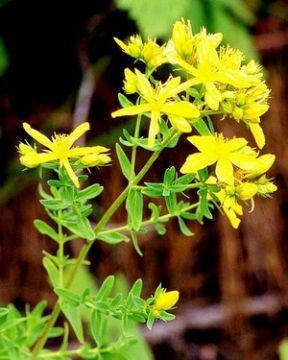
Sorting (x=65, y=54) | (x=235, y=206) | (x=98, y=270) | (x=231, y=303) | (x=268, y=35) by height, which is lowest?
(x=231, y=303)

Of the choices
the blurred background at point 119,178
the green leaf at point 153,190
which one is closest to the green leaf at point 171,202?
the green leaf at point 153,190

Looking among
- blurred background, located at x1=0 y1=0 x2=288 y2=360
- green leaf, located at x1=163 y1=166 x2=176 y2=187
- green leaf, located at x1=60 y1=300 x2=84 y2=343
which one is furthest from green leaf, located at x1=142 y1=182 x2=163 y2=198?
blurred background, located at x1=0 y1=0 x2=288 y2=360

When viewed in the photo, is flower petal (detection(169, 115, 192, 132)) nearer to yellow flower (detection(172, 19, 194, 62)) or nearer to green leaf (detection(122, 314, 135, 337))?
yellow flower (detection(172, 19, 194, 62))

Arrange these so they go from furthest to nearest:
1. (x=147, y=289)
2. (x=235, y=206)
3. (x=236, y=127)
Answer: (x=147, y=289)
(x=236, y=127)
(x=235, y=206)

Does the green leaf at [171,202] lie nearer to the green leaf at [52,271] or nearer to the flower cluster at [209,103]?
the flower cluster at [209,103]

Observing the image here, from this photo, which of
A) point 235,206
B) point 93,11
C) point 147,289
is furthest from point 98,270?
point 235,206

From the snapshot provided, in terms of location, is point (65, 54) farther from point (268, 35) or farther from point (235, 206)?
point (235, 206)

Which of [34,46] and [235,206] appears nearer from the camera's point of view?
[235,206]
